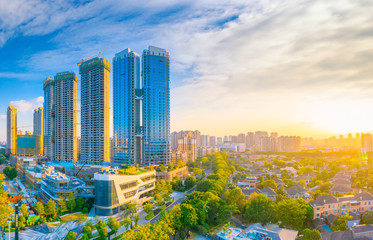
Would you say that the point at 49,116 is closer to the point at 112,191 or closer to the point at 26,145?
the point at 26,145

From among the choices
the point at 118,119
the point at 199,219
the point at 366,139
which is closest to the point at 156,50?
the point at 118,119

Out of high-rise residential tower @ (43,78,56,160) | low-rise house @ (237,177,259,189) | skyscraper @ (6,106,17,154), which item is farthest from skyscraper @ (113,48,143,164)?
skyscraper @ (6,106,17,154)

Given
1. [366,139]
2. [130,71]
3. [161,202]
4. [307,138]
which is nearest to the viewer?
[161,202]

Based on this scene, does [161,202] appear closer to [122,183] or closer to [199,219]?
[122,183]

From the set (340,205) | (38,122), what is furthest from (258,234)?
(38,122)

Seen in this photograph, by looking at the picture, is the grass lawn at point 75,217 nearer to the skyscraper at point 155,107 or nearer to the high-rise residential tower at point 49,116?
the skyscraper at point 155,107

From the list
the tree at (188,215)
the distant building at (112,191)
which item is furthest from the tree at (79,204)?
the tree at (188,215)
